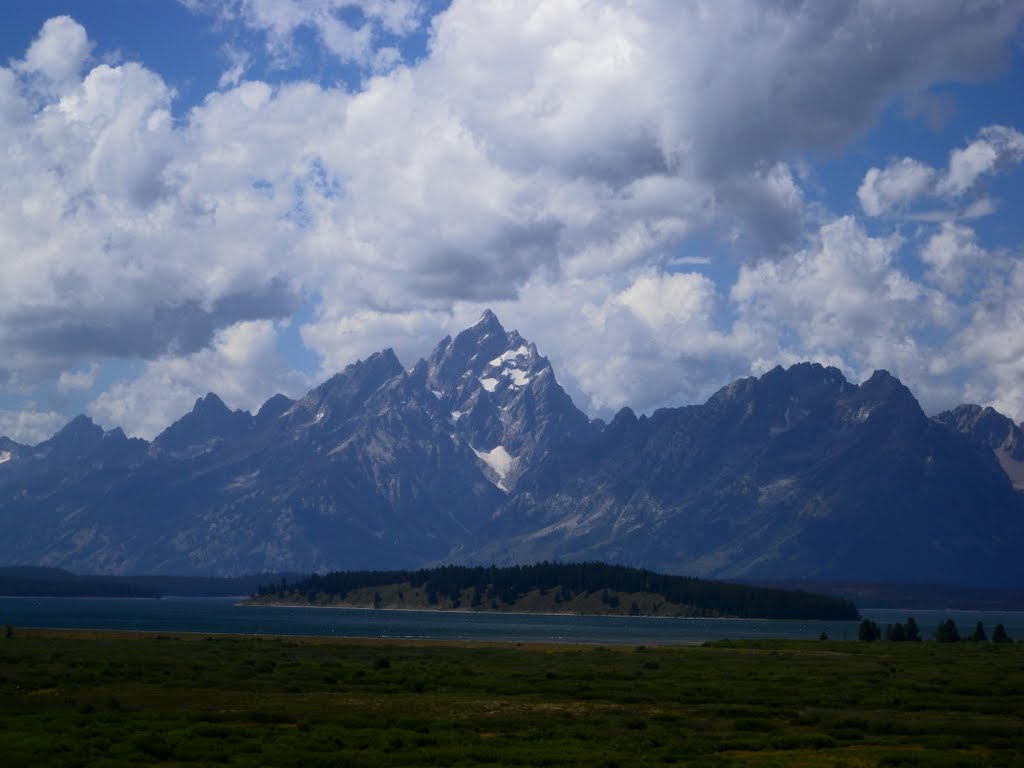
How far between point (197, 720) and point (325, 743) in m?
12.9

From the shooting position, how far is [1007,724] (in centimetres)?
7812

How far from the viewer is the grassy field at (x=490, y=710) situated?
203 ft

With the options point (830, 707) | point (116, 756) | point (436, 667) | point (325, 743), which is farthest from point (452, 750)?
point (436, 667)

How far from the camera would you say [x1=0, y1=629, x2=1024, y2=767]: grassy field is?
61875mm

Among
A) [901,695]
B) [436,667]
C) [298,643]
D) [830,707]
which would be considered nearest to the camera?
[830,707]

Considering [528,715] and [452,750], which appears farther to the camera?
[528,715]

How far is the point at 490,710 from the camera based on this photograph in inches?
3300

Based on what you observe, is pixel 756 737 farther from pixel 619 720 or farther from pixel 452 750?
pixel 452 750

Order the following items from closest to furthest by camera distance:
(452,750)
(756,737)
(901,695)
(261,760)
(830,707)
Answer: (261,760)
(452,750)
(756,737)
(830,707)
(901,695)

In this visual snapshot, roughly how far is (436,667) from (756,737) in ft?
181

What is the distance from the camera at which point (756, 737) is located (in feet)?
236

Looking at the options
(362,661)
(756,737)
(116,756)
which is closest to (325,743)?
(116,756)

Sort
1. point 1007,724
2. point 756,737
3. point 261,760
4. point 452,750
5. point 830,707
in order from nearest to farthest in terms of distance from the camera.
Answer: point 261,760 < point 452,750 < point 756,737 < point 1007,724 < point 830,707

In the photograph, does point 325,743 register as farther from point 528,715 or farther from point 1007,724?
point 1007,724
